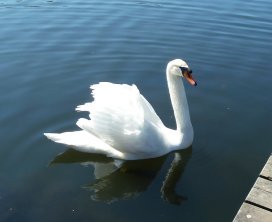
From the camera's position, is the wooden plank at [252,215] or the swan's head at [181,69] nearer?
the wooden plank at [252,215]

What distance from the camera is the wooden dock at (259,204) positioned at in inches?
205

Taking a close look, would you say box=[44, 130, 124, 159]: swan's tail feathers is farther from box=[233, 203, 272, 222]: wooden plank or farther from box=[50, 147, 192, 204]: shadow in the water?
box=[233, 203, 272, 222]: wooden plank

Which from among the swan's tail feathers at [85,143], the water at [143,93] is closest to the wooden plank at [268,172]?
the water at [143,93]

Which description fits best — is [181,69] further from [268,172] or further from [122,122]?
[268,172]

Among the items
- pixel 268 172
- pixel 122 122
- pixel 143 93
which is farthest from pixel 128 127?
pixel 143 93

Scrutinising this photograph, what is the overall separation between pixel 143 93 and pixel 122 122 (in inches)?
95.7

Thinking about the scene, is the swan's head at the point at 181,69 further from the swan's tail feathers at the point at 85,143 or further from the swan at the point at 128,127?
the swan's tail feathers at the point at 85,143

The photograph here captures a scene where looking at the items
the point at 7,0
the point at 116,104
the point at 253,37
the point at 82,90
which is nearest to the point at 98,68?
the point at 82,90

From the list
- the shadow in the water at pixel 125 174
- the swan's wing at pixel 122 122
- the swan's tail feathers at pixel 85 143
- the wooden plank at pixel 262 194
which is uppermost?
the swan's wing at pixel 122 122

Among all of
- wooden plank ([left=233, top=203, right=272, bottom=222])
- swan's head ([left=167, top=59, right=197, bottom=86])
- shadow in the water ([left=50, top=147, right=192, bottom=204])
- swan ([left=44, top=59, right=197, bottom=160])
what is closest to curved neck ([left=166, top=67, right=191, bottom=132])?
swan ([left=44, top=59, right=197, bottom=160])

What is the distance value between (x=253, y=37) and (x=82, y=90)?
5248 millimetres

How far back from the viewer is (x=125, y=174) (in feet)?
22.8

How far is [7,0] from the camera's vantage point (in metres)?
15.0

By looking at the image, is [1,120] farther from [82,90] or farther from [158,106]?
[158,106]
